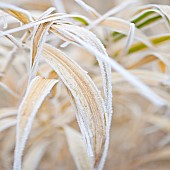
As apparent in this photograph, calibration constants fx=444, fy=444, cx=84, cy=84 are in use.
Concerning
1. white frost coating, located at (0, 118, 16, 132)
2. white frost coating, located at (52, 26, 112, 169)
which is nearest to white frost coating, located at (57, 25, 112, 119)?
white frost coating, located at (52, 26, 112, 169)

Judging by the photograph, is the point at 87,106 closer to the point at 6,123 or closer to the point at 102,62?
the point at 102,62

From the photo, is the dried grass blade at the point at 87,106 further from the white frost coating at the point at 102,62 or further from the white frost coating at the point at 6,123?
the white frost coating at the point at 6,123

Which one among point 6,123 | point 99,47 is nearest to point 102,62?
point 99,47

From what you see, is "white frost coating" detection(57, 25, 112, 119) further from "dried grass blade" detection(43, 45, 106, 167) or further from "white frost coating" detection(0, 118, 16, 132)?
"white frost coating" detection(0, 118, 16, 132)

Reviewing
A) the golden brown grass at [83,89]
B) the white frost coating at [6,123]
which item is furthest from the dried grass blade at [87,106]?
the white frost coating at [6,123]

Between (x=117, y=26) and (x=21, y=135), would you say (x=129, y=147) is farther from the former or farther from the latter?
(x=21, y=135)

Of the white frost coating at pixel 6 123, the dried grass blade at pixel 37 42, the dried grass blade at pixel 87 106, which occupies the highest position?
the dried grass blade at pixel 37 42

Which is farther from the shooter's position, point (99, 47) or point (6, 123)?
point (6, 123)

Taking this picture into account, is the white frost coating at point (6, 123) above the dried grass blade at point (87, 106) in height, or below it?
above

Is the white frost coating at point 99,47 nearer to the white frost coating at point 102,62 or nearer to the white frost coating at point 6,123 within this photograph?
the white frost coating at point 102,62

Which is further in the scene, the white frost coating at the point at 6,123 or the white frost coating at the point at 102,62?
the white frost coating at the point at 6,123

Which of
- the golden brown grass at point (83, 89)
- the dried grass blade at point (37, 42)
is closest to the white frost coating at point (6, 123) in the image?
the golden brown grass at point (83, 89)

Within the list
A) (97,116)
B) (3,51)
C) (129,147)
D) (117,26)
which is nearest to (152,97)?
(97,116)
